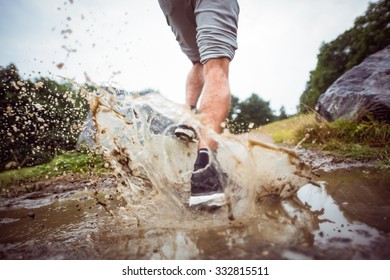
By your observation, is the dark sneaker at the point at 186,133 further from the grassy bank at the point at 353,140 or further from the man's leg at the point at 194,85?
the grassy bank at the point at 353,140

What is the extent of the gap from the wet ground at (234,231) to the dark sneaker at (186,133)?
0.40 m

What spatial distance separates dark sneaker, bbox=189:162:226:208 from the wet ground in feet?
0.14

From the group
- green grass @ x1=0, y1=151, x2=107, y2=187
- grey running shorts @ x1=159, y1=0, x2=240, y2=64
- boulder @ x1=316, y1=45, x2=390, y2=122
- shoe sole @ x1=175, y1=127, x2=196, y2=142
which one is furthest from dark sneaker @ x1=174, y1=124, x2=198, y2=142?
boulder @ x1=316, y1=45, x2=390, y2=122

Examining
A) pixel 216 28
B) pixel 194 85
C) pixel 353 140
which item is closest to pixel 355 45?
pixel 353 140

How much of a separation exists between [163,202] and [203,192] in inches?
9.0

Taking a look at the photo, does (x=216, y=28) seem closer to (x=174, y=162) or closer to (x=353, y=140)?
(x=174, y=162)

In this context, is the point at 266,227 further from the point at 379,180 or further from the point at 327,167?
the point at 327,167

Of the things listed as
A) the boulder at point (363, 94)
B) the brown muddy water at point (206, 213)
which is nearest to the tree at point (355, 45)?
the boulder at point (363, 94)

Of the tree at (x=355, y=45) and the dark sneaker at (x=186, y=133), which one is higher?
the tree at (x=355, y=45)

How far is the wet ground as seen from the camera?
0.79 m

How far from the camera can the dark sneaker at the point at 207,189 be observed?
1.10m

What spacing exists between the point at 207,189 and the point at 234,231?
0.78 feet

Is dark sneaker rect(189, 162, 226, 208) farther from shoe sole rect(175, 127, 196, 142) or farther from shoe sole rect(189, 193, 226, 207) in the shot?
shoe sole rect(175, 127, 196, 142)

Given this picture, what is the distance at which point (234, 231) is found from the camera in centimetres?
93
